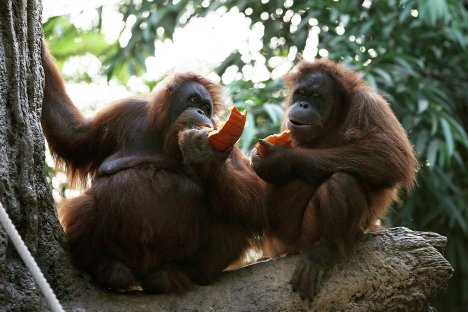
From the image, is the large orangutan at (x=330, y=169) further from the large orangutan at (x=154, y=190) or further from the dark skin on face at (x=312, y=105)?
the large orangutan at (x=154, y=190)

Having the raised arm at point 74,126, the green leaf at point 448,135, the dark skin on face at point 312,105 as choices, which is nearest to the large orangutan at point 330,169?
the dark skin on face at point 312,105

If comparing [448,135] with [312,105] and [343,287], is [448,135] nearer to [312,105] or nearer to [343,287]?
[312,105]

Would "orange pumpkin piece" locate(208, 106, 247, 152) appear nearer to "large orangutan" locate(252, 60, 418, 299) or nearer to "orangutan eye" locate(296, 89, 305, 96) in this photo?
"large orangutan" locate(252, 60, 418, 299)

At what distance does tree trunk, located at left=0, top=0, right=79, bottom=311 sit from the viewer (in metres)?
3.27

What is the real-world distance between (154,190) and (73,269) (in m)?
0.58

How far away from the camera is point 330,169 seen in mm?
4008

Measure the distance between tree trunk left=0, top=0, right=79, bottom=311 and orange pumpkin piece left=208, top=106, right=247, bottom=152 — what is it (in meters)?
0.83

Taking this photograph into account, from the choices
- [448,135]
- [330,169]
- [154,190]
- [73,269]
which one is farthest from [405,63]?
[73,269]

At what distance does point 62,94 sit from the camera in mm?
4227

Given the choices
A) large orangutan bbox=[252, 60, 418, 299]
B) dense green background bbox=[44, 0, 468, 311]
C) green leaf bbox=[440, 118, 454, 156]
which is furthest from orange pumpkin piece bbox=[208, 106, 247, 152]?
green leaf bbox=[440, 118, 454, 156]

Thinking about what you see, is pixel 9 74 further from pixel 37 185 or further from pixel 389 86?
pixel 389 86

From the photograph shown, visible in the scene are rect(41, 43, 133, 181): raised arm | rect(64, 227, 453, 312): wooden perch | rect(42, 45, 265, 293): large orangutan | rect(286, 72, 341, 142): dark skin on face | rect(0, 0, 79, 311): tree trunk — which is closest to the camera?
rect(0, 0, 79, 311): tree trunk

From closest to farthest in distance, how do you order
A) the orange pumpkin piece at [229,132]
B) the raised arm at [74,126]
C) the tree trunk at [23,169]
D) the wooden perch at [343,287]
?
1. the tree trunk at [23,169]
2. the orange pumpkin piece at [229,132]
3. the wooden perch at [343,287]
4. the raised arm at [74,126]

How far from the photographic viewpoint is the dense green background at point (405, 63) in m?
6.17
